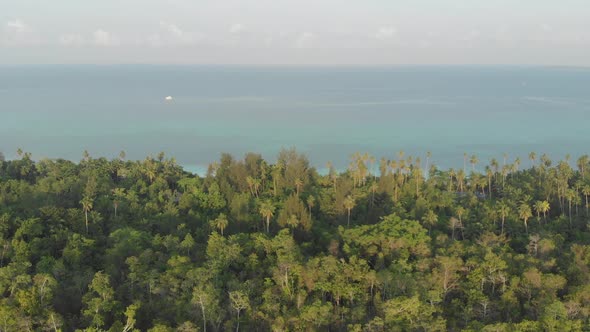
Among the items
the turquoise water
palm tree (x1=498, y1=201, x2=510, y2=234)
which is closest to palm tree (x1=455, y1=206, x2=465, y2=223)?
palm tree (x1=498, y1=201, x2=510, y2=234)

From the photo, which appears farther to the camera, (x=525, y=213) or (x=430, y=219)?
(x=525, y=213)

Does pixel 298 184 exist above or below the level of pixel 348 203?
above

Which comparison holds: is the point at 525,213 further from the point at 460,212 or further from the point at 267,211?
the point at 267,211

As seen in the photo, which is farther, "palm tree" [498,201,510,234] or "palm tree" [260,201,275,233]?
"palm tree" [498,201,510,234]

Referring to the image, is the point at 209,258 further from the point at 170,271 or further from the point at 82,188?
the point at 82,188

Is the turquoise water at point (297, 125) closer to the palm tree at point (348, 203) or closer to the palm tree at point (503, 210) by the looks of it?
the palm tree at point (503, 210)

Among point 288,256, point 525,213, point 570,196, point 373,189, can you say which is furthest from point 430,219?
point 570,196

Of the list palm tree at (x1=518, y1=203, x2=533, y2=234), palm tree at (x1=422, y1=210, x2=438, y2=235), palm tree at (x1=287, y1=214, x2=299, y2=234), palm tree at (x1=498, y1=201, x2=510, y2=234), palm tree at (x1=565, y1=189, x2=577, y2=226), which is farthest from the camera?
palm tree at (x1=565, y1=189, x2=577, y2=226)

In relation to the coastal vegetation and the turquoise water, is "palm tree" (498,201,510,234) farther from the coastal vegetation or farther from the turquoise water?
the turquoise water
